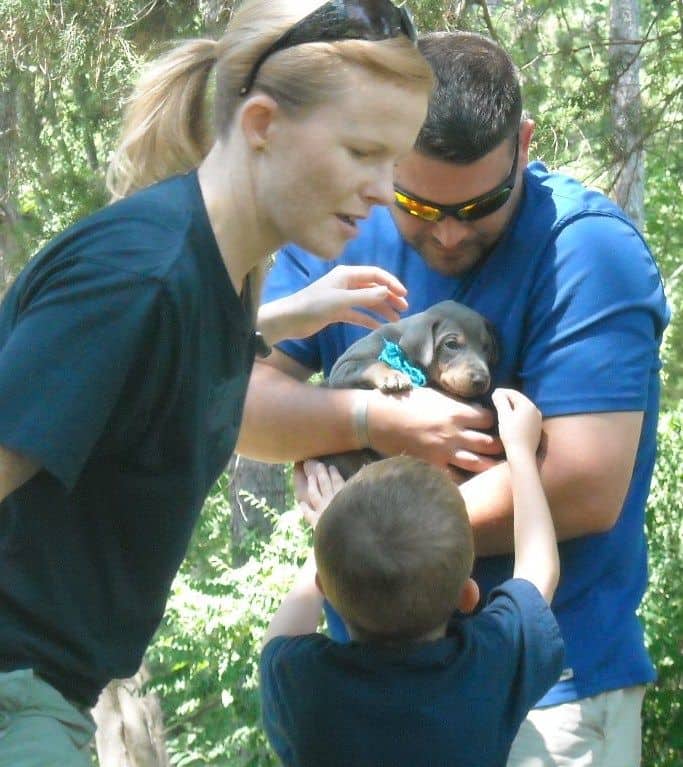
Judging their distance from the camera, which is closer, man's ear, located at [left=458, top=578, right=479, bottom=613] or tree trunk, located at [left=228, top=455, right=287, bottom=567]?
man's ear, located at [left=458, top=578, right=479, bottom=613]

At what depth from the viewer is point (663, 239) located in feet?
51.2

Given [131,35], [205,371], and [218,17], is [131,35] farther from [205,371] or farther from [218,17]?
[205,371]

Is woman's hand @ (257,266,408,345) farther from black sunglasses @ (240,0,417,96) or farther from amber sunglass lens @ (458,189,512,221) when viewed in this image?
black sunglasses @ (240,0,417,96)

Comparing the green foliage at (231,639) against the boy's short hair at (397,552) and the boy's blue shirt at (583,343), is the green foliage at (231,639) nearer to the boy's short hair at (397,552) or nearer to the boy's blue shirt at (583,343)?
the boy's blue shirt at (583,343)

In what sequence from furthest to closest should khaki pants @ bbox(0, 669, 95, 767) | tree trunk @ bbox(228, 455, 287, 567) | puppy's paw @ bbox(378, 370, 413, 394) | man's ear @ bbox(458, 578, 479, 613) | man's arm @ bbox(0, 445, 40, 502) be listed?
1. tree trunk @ bbox(228, 455, 287, 567)
2. puppy's paw @ bbox(378, 370, 413, 394)
3. man's ear @ bbox(458, 578, 479, 613)
4. khaki pants @ bbox(0, 669, 95, 767)
5. man's arm @ bbox(0, 445, 40, 502)

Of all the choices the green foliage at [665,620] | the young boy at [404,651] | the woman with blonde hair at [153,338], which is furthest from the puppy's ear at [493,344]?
the green foliage at [665,620]

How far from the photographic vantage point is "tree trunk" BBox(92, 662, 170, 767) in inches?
355

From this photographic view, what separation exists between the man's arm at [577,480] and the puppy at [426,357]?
27 centimetres

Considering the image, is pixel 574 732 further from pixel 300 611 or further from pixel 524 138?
pixel 524 138

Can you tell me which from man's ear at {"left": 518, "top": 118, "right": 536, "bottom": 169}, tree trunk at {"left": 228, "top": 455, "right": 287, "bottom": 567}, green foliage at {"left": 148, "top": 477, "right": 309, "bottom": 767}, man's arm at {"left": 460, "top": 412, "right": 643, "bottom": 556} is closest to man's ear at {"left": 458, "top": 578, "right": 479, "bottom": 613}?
man's arm at {"left": 460, "top": 412, "right": 643, "bottom": 556}

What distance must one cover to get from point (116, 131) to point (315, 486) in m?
6.42

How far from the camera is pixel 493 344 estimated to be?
2918 mm

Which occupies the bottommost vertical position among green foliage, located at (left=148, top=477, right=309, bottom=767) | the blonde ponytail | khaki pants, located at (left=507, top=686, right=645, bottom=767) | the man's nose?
green foliage, located at (left=148, top=477, right=309, bottom=767)

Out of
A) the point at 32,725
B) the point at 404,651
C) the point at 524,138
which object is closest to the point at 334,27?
the point at 524,138
